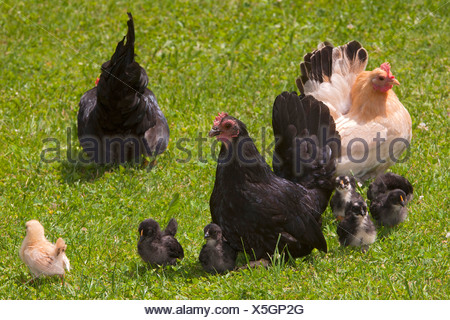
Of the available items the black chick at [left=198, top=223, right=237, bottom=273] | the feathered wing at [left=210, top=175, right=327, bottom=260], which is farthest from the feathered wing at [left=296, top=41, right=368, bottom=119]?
the black chick at [left=198, top=223, right=237, bottom=273]

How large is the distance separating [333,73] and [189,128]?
7.23 ft

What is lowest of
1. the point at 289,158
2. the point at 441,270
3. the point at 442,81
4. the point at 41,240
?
the point at 441,270

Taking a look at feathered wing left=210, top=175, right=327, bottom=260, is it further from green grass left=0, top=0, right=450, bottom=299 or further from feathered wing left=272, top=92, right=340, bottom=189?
feathered wing left=272, top=92, right=340, bottom=189

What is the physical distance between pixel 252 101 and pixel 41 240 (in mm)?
4741

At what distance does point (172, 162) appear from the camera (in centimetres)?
821

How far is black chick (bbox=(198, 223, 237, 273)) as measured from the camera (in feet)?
18.6

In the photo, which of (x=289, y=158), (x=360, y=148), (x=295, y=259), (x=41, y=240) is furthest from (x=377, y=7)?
(x=41, y=240)

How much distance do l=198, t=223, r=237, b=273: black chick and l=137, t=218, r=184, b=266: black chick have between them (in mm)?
277

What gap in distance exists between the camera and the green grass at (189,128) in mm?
5520

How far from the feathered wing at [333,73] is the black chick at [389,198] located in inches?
47.9

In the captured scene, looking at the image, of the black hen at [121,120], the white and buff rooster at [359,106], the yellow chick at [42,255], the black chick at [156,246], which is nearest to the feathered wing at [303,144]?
the white and buff rooster at [359,106]

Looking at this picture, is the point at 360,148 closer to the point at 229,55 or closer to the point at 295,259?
the point at 295,259

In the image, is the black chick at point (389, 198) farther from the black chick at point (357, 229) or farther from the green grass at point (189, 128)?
the black chick at point (357, 229)

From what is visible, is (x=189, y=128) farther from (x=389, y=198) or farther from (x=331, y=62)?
(x=389, y=198)
